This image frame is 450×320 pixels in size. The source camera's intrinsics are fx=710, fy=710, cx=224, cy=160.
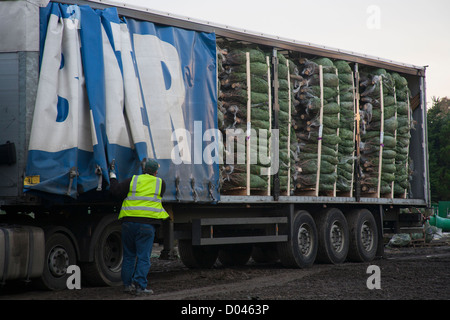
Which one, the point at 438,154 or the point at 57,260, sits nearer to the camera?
the point at 57,260

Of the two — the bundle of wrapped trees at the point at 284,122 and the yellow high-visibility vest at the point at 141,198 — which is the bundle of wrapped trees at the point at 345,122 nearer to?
the bundle of wrapped trees at the point at 284,122

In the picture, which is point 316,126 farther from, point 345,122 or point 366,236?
point 366,236

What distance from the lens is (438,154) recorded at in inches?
1861

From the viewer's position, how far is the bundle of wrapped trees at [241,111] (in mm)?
12352

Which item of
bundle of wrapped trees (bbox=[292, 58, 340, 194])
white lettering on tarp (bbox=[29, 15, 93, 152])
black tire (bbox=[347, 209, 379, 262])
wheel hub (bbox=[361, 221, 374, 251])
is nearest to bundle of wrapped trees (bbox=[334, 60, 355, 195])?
bundle of wrapped trees (bbox=[292, 58, 340, 194])

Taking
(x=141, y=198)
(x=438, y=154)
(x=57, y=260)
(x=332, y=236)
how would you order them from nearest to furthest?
1. (x=141, y=198)
2. (x=57, y=260)
3. (x=332, y=236)
4. (x=438, y=154)

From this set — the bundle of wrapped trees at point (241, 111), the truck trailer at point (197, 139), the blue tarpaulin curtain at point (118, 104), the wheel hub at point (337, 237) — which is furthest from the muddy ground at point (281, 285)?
the bundle of wrapped trees at point (241, 111)

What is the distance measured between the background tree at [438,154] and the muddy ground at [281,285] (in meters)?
32.0

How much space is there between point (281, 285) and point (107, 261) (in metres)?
2.58

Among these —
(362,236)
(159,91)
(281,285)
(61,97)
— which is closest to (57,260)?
(61,97)

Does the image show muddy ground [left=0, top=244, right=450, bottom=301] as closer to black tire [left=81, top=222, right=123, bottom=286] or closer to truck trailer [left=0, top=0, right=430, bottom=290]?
black tire [left=81, top=222, right=123, bottom=286]
